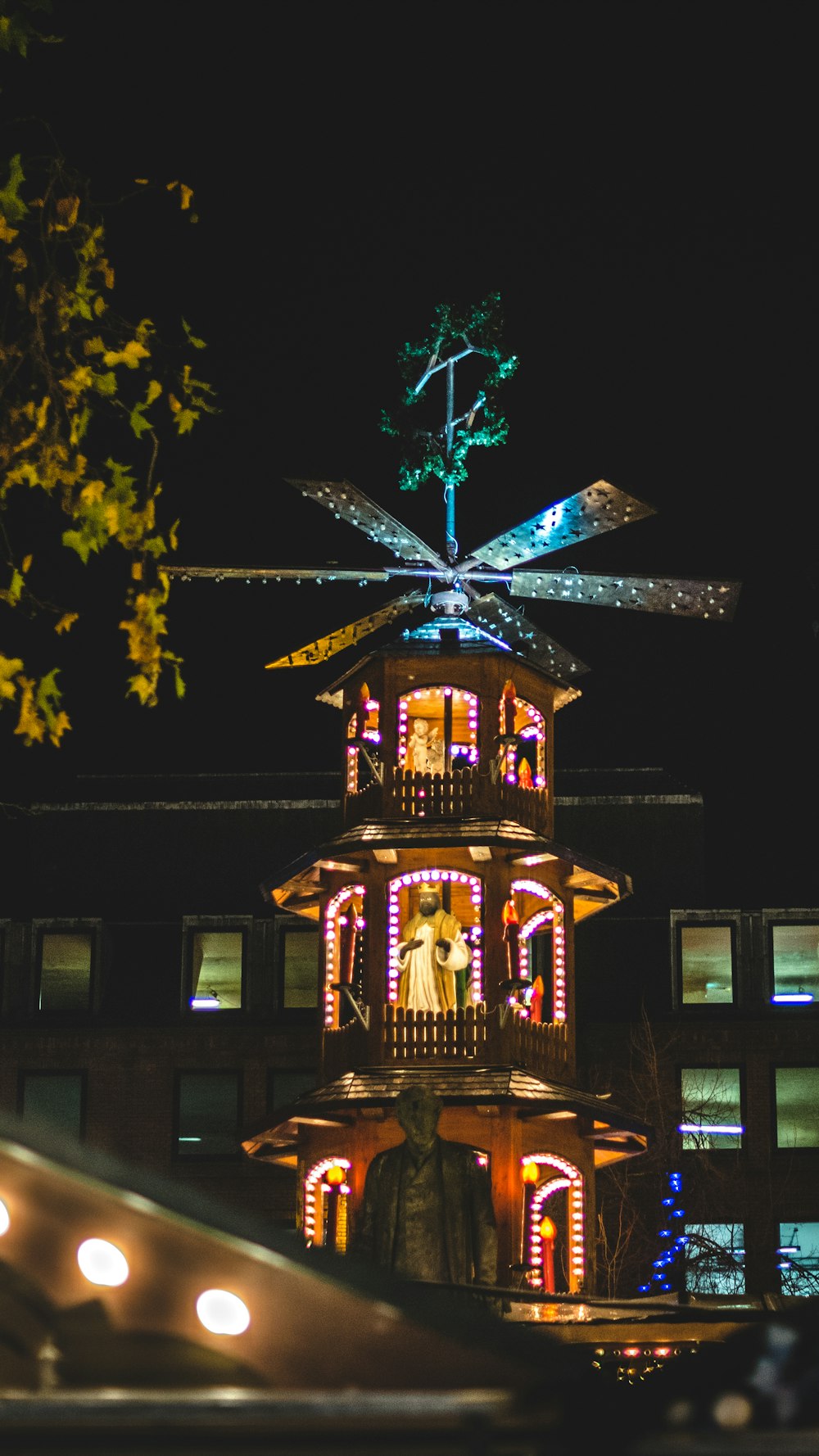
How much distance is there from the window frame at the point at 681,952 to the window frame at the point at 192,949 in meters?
8.48

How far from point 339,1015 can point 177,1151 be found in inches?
701

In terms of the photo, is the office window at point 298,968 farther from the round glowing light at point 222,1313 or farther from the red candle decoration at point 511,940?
the round glowing light at point 222,1313

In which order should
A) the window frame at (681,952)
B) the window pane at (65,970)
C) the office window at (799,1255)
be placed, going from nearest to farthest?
the office window at (799,1255), the window frame at (681,952), the window pane at (65,970)

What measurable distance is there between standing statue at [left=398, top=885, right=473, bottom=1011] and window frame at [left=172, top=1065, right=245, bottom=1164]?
18.2m

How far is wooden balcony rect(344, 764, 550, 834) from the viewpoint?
25391 mm

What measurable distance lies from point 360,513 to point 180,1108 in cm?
1894

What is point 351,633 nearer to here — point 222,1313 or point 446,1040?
point 446,1040

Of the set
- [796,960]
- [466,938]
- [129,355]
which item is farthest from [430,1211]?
[796,960]

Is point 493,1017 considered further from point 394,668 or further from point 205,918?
point 205,918

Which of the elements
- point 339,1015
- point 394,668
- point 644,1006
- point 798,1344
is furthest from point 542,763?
point 798,1344

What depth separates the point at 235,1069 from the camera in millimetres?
43188

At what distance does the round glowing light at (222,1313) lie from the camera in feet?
15.1

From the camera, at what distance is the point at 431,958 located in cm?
2475

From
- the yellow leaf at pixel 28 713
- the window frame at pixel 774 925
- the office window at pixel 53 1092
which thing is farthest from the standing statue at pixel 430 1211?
the office window at pixel 53 1092
